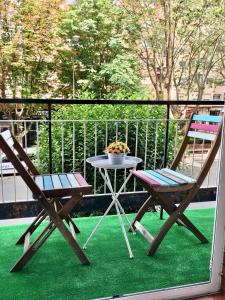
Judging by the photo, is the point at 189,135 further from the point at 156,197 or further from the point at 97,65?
the point at 97,65

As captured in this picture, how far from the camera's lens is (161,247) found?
2258 millimetres

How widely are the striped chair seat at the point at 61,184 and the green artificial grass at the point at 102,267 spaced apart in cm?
50

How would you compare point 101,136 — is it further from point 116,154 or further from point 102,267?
point 102,267

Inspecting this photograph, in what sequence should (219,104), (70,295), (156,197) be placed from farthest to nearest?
(219,104)
(156,197)
(70,295)

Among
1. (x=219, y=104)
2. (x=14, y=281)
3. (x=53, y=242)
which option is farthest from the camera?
(x=219, y=104)

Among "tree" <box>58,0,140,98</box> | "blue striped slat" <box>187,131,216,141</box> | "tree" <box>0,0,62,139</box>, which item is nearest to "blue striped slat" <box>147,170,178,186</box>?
"blue striped slat" <box>187,131,216,141</box>

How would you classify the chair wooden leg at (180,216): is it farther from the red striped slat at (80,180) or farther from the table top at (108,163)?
the red striped slat at (80,180)

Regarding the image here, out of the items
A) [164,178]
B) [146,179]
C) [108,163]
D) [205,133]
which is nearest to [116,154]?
[108,163]

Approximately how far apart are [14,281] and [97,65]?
678cm

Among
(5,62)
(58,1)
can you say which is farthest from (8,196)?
(58,1)

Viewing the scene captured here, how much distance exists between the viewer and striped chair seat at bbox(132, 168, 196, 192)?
208 cm

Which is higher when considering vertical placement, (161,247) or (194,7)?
(194,7)

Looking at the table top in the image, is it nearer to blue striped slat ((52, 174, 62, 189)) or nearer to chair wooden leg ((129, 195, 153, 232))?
blue striped slat ((52, 174, 62, 189))

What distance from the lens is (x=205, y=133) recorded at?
242cm
